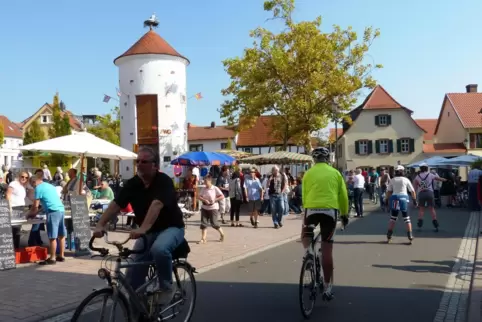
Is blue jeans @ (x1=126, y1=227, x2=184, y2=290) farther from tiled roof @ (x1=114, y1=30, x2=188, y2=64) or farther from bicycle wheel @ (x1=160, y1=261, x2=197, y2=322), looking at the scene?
tiled roof @ (x1=114, y1=30, x2=188, y2=64)

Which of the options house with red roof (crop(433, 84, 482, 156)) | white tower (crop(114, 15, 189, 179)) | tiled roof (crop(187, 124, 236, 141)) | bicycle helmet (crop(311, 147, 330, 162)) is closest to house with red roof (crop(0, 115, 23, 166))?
tiled roof (crop(187, 124, 236, 141))

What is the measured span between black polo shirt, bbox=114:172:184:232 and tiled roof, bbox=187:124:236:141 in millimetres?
65137

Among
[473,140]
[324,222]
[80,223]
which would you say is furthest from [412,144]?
[324,222]

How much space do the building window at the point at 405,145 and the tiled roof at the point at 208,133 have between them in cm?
2313

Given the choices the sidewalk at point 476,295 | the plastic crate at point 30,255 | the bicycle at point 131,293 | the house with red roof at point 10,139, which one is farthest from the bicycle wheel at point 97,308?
the house with red roof at point 10,139

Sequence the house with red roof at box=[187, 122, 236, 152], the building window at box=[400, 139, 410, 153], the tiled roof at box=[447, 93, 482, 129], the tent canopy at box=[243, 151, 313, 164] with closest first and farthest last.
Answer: the tent canopy at box=[243, 151, 313, 164]
the tiled roof at box=[447, 93, 482, 129]
the building window at box=[400, 139, 410, 153]
the house with red roof at box=[187, 122, 236, 152]

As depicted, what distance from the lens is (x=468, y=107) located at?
57.2 m

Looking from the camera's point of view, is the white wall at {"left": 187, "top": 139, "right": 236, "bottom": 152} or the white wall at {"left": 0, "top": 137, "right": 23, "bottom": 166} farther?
the white wall at {"left": 0, "top": 137, "right": 23, "bottom": 166}

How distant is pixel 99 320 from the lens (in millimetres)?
4246

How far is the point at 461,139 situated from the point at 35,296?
56954 mm

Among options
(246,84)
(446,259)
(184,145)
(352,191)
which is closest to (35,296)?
(446,259)

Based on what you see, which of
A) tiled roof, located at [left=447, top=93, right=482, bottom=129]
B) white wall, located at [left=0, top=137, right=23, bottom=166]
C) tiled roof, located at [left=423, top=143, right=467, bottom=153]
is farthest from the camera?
white wall, located at [left=0, top=137, right=23, bottom=166]

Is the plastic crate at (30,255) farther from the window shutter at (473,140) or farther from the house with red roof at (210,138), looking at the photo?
the house with red roof at (210,138)

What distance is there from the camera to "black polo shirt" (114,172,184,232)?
4847 millimetres
